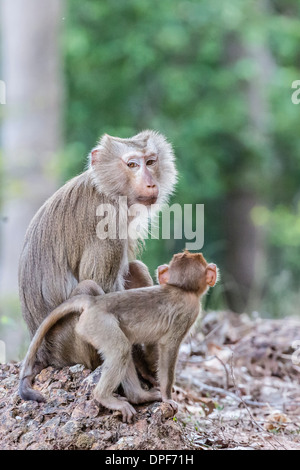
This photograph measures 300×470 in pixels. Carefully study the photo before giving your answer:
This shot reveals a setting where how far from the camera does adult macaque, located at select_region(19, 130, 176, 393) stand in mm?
4352

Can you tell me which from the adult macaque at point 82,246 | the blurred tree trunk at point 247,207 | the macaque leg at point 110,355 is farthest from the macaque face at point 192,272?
the blurred tree trunk at point 247,207

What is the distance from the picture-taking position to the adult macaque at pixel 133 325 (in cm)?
394

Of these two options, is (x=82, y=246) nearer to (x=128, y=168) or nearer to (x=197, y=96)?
(x=128, y=168)

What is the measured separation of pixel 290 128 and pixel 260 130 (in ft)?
2.15

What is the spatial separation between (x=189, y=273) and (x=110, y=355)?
2.58ft

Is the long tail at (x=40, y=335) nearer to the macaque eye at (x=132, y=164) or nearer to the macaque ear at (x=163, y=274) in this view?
the macaque ear at (x=163, y=274)

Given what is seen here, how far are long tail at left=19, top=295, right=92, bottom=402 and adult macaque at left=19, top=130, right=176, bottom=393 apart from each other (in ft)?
0.12

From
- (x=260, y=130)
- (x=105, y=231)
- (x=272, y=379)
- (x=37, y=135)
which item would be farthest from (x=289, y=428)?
(x=260, y=130)

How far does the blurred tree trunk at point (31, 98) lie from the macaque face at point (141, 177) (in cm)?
800

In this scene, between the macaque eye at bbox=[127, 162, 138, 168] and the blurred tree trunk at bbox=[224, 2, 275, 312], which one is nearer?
the macaque eye at bbox=[127, 162, 138, 168]

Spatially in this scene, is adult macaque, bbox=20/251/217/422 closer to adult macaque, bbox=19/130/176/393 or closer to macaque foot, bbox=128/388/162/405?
macaque foot, bbox=128/388/162/405

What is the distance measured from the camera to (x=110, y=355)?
12.9ft

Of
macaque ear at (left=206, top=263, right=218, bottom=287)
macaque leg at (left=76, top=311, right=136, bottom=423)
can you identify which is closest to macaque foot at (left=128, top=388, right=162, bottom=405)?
macaque leg at (left=76, top=311, right=136, bottom=423)

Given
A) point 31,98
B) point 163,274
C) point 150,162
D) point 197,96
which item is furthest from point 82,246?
point 197,96
